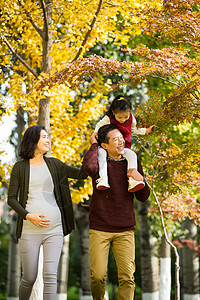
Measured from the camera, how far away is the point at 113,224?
4.22 m

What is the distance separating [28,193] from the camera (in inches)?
175

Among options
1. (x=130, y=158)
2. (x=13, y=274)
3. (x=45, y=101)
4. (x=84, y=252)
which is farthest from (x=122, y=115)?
(x=13, y=274)

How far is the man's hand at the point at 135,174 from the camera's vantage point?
4202 mm

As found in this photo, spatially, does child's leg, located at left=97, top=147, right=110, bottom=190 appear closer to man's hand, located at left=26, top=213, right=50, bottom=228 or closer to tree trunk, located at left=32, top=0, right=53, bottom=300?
man's hand, located at left=26, top=213, right=50, bottom=228

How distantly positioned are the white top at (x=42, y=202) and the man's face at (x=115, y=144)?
26.2 inches

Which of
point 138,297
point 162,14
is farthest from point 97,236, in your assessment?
point 138,297

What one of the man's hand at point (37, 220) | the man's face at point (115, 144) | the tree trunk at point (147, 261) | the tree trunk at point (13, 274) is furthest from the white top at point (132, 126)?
the tree trunk at point (13, 274)

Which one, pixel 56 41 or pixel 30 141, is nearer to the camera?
pixel 30 141

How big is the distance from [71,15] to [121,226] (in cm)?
430

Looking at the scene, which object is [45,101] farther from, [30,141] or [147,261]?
[147,261]

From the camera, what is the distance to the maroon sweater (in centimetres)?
424

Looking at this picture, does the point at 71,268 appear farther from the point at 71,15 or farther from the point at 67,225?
the point at 67,225

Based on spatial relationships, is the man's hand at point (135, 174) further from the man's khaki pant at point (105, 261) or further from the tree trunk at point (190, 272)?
the tree trunk at point (190, 272)

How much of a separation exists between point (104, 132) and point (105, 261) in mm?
1230
